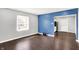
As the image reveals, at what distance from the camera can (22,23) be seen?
6.98 metres

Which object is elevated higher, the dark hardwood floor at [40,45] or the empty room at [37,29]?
the empty room at [37,29]

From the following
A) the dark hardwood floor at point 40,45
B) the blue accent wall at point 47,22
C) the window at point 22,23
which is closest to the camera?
the dark hardwood floor at point 40,45

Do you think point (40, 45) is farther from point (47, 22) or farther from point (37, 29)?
point (37, 29)

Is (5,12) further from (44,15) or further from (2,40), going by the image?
(44,15)

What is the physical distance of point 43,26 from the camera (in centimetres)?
847

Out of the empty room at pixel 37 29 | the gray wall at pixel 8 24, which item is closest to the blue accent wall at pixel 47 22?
the empty room at pixel 37 29

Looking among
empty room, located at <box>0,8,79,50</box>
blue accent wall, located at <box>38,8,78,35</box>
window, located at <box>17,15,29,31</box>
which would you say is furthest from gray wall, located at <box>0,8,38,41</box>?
blue accent wall, located at <box>38,8,78,35</box>

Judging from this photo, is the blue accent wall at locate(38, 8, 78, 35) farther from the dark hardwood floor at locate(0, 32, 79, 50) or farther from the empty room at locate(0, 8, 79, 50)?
the dark hardwood floor at locate(0, 32, 79, 50)

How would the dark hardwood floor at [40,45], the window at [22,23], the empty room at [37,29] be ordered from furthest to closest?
the window at [22,23] < the empty room at [37,29] < the dark hardwood floor at [40,45]

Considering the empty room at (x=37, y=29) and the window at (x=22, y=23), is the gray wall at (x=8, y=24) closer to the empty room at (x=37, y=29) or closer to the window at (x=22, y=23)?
the empty room at (x=37, y=29)

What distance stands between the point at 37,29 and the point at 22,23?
2.50 metres

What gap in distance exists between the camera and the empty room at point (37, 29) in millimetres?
4355
